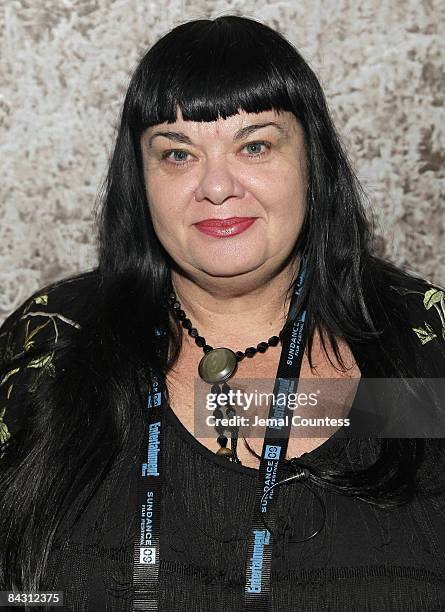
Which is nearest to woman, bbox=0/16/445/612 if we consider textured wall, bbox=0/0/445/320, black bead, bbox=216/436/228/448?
black bead, bbox=216/436/228/448

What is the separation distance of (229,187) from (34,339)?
50 cm

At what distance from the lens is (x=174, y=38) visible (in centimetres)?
162

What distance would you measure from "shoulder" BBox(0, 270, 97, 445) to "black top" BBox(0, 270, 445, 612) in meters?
0.24

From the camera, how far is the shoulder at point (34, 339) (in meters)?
1.69

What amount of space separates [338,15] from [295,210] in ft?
2.37

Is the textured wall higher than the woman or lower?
higher

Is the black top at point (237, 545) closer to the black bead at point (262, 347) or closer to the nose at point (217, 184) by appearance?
the black bead at point (262, 347)

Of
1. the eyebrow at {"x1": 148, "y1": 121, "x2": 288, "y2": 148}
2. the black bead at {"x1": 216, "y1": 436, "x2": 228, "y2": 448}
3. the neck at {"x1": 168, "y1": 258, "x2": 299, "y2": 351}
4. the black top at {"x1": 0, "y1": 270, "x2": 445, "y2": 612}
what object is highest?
the eyebrow at {"x1": 148, "y1": 121, "x2": 288, "y2": 148}

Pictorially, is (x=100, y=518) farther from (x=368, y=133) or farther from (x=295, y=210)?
(x=368, y=133)

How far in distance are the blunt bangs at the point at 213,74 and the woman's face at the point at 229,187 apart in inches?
0.8

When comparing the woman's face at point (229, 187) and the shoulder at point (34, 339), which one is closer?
the woman's face at point (229, 187)

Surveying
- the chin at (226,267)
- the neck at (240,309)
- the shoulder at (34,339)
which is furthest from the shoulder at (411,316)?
the shoulder at (34,339)

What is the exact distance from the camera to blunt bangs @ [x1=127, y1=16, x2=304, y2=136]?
1529 millimetres

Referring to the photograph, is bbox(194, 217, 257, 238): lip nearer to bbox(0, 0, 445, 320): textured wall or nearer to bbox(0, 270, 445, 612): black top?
bbox(0, 270, 445, 612): black top
